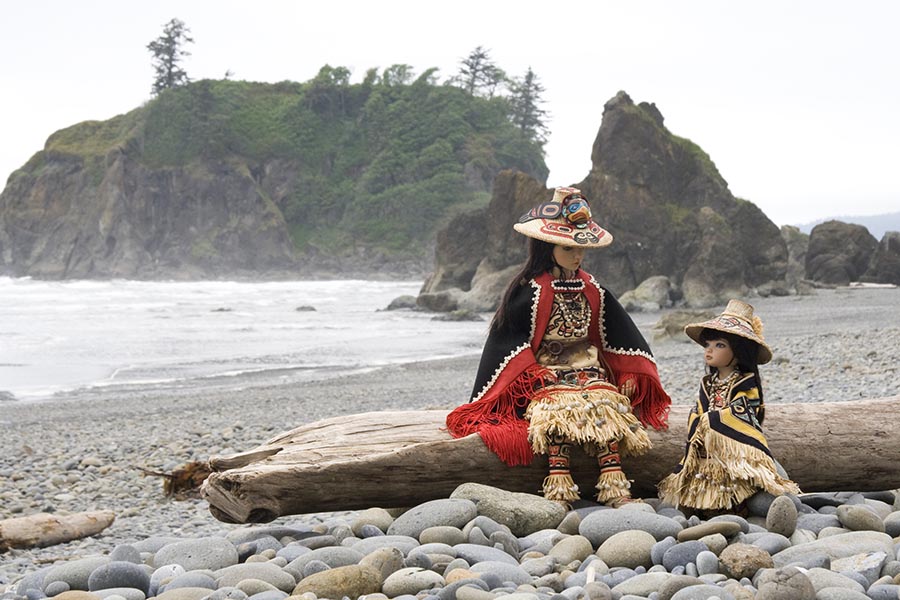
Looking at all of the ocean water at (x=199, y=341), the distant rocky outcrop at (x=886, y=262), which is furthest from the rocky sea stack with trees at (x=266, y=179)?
the distant rocky outcrop at (x=886, y=262)

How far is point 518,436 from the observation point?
522 centimetres

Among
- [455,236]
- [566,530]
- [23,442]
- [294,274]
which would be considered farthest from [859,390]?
[294,274]

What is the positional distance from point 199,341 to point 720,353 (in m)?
22.0

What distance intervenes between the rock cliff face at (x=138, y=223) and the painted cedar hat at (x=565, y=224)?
73798 mm

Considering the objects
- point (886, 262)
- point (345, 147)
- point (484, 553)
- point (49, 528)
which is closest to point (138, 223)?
point (345, 147)

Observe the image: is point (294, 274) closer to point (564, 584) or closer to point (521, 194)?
point (521, 194)

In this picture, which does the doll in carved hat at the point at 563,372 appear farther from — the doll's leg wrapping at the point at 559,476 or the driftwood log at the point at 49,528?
the driftwood log at the point at 49,528

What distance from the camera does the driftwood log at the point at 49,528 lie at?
20.5 feet

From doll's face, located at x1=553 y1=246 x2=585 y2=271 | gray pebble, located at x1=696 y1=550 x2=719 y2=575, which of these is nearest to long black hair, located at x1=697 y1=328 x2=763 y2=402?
doll's face, located at x1=553 y1=246 x2=585 y2=271

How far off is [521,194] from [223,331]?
16133 millimetres

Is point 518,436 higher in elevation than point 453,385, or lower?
higher

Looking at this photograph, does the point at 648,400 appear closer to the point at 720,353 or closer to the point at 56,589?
the point at 720,353

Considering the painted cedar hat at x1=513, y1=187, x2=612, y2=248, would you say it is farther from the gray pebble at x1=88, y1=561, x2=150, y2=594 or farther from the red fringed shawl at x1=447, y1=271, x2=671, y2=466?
the gray pebble at x1=88, y1=561, x2=150, y2=594

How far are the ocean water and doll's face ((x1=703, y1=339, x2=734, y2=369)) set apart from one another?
12.8m
